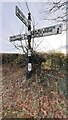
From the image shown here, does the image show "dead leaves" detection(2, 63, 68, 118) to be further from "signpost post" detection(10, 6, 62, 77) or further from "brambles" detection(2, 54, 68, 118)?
"signpost post" detection(10, 6, 62, 77)

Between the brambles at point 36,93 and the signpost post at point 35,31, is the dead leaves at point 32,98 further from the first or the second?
the signpost post at point 35,31

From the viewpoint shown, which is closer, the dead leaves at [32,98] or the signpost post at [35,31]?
the dead leaves at [32,98]

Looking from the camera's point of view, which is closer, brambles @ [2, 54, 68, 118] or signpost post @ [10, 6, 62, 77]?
brambles @ [2, 54, 68, 118]

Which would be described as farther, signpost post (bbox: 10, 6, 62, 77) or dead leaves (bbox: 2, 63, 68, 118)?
signpost post (bbox: 10, 6, 62, 77)

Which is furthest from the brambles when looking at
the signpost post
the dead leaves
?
the signpost post

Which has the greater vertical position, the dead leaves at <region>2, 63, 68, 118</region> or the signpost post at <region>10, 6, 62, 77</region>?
the signpost post at <region>10, 6, 62, 77</region>

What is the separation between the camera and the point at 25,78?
9016 millimetres

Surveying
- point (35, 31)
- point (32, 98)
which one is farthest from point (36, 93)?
point (35, 31)

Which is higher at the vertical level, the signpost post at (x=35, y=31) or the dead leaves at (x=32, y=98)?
the signpost post at (x=35, y=31)

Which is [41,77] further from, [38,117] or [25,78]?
[38,117]

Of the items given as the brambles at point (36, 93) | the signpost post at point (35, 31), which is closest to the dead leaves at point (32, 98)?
the brambles at point (36, 93)

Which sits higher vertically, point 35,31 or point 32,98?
point 35,31

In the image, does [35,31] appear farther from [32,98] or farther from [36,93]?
[32,98]

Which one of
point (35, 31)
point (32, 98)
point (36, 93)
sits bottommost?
point (32, 98)
